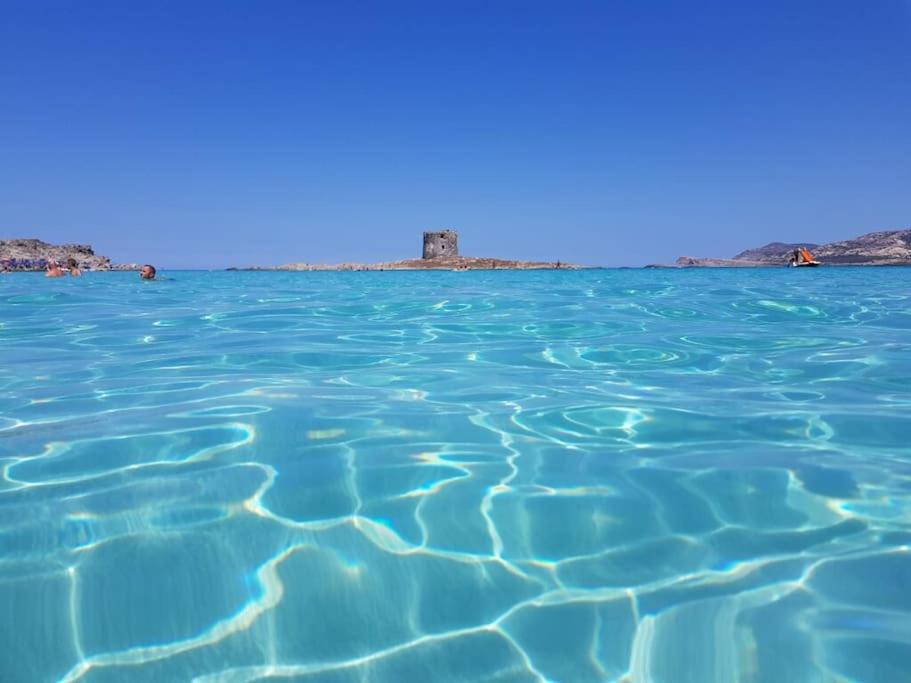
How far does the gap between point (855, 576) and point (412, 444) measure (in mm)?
1597

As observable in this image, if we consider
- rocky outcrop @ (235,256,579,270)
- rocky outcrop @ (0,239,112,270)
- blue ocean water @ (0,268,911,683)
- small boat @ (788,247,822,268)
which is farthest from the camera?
rocky outcrop @ (235,256,579,270)

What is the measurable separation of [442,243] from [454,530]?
245ft

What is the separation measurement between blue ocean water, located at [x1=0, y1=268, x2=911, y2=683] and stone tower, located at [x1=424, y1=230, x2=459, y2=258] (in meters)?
72.6

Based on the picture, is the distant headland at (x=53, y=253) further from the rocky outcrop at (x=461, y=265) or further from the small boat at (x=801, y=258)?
the small boat at (x=801, y=258)

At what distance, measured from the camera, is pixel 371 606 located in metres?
1.50

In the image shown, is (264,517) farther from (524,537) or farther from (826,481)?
(826,481)

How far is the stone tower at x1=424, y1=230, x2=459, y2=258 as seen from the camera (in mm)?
75438

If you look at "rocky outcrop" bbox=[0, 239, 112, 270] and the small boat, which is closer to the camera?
the small boat

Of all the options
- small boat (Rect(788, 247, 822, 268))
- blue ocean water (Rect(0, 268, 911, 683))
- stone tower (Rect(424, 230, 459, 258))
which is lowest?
blue ocean water (Rect(0, 268, 911, 683))

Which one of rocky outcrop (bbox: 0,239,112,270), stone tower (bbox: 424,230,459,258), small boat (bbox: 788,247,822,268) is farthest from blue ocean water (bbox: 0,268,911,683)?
stone tower (bbox: 424,230,459,258)

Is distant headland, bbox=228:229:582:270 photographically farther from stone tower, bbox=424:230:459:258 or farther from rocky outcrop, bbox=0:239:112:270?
rocky outcrop, bbox=0:239:112:270

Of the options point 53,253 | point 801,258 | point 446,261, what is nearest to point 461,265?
point 446,261

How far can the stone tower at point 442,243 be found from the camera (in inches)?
2970

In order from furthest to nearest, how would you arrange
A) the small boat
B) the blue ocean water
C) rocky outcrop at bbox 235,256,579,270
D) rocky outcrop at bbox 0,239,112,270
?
rocky outcrop at bbox 235,256,579,270, rocky outcrop at bbox 0,239,112,270, the small boat, the blue ocean water
